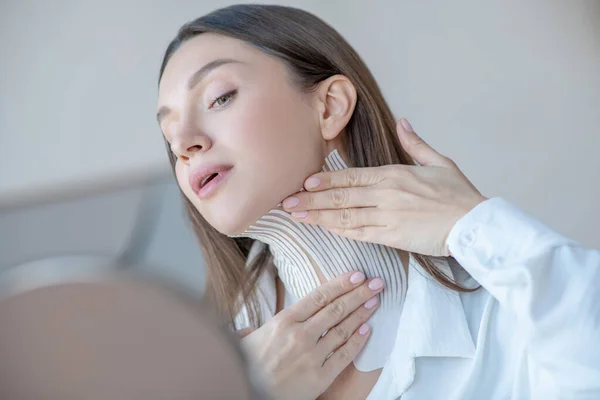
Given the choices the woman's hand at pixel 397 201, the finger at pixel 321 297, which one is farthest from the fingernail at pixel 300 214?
the finger at pixel 321 297

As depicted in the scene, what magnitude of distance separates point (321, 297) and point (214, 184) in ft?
0.97

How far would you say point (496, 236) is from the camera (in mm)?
1014

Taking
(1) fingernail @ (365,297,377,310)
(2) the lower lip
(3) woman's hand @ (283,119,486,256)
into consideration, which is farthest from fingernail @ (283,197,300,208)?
(1) fingernail @ (365,297,377,310)

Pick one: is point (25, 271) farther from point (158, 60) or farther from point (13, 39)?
point (13, 39)

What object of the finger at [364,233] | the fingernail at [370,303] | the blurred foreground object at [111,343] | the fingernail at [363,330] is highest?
the blurred foreground object at [111,343]

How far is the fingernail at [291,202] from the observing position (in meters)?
1.23

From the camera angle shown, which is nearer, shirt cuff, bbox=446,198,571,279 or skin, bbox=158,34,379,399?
shirt cuff, bbox=446,198,571,279

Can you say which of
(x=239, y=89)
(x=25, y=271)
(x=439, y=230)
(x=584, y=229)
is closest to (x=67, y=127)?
(x=239, y=89)

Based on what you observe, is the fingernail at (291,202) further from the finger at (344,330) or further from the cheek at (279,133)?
the finger at (344,330)

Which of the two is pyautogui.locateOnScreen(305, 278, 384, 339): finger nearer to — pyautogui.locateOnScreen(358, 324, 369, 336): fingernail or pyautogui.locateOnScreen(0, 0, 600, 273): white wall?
pyautogui.locateOnScreen(358, 324, 369, 336): fingernail

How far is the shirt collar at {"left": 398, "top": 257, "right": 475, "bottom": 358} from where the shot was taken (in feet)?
3.84

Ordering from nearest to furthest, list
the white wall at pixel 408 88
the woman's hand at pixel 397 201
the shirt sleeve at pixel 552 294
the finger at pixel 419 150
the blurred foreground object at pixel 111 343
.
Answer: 1. the blurred foreground object at pixel 111 343
2. the shirt sleeve at pixel 552 294
3. the woman's hand at pixel 397 201
4. the finger at pixel 419 150
5. the white wall at pixel 408 88

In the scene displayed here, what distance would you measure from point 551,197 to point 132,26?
1498 mm

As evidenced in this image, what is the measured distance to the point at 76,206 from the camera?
3.49ft
